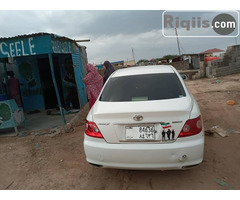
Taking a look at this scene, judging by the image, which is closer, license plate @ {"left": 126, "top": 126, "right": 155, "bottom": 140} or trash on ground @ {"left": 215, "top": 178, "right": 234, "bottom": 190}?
license plate @ {"left": 126, "top": 126, "right": 155, "bottom": 140}

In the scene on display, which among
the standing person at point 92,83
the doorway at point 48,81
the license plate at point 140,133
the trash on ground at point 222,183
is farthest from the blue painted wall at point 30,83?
the trash on ground at point 222,183

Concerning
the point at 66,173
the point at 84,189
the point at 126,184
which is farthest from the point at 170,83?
the point at 66,173

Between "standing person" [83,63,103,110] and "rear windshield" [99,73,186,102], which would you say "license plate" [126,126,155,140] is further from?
"standing person" [83,63,103,110]

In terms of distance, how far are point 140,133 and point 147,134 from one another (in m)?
0.08

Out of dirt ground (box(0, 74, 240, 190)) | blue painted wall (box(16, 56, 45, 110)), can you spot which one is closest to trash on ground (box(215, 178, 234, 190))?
dirt ground (box(0, 74, 240, 190))

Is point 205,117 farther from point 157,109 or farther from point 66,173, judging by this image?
point 66,173

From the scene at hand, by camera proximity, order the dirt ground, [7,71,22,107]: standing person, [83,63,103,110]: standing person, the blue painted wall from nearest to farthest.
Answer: the dirt ground → [83,63,103,110]: standing person → [7,71,22,107]: standing person → the blue painted wall

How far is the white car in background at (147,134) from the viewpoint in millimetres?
2154

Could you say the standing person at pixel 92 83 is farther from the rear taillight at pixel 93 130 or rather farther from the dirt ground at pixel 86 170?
the rear taillight at pixel 93 130

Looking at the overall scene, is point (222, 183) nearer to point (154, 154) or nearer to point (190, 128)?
point (190, 128)

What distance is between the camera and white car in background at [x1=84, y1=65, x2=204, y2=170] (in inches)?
84.8

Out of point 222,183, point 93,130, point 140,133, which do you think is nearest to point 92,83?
point 93,130

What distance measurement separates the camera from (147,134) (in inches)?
87.0

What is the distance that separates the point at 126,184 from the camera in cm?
262
